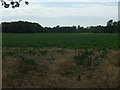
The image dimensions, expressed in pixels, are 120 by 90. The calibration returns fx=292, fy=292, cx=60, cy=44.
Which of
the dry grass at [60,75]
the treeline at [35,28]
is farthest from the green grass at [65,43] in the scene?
the treeline at [35,28]

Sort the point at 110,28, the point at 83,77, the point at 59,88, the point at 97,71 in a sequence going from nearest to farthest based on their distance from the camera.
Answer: the point at 59,88 < the point at 83,77 < the point at 97,71 < the point at 110,28

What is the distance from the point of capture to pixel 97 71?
36.7 feet

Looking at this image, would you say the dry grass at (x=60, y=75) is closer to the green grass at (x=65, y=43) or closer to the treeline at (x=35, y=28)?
the green grass at (x=65, y=43)

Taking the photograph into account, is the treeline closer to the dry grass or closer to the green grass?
the green grass

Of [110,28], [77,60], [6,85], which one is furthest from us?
[110,28]

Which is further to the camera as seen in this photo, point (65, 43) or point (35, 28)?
point (35, 28)

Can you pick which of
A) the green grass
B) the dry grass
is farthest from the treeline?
the dry grass

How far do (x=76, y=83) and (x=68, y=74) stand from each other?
1.23m

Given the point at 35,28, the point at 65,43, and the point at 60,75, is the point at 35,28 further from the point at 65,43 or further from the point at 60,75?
the point at 60,75

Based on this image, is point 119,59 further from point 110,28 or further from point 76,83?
point 110,28

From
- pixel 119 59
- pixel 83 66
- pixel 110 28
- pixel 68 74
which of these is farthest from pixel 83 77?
pixel 110 28

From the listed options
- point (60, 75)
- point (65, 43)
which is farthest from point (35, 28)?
point (60, 75)

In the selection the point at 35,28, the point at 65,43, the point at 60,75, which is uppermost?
the point at 35,28

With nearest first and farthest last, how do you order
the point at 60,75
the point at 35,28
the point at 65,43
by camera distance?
the point at 60,75
the point at 65,43
the point at 35,28
